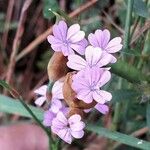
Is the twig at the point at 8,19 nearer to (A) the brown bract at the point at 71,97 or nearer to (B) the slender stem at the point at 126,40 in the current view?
(B) the slender stem at the point at 126,40

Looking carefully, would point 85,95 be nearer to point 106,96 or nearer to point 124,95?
point 106,96

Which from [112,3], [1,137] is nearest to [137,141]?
[1,137]

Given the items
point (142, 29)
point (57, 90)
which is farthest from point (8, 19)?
point (57, 90)

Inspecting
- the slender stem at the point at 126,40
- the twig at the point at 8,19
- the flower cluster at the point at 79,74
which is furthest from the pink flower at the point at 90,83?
the twig at the point at 8,19

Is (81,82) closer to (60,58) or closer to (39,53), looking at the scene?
(60,58)

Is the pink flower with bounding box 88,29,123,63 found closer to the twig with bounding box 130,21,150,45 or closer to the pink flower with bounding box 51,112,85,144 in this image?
the pink flower with bounding box 51,112,85,144

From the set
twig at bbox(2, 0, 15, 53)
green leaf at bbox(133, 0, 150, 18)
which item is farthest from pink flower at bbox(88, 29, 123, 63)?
twig at bbox(2, 0, 15, 53)
